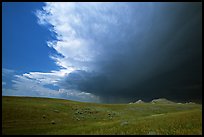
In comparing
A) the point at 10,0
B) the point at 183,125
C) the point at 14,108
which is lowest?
the point at 183,125

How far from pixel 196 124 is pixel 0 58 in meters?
23.4

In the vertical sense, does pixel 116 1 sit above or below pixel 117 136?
above

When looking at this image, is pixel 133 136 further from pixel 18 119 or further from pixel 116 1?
pixel 18 119

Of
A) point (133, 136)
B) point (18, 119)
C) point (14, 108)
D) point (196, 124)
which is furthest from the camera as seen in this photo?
point (14, 108)

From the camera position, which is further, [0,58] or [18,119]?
[18,119]

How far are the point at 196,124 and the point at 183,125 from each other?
153 centimetres

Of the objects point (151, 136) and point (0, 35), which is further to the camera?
point (151, 136)

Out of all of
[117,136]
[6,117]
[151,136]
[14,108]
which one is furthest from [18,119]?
[151,136]

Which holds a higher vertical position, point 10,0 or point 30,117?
point 10,0

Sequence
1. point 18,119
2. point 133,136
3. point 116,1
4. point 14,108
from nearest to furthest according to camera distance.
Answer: point 116,1 < point 133,136 < point 18,119 < point 14,108

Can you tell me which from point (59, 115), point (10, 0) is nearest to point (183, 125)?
point (10, 0)

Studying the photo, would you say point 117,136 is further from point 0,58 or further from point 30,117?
point 30,117

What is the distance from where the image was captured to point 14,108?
218ft

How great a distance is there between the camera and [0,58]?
64.0 ft
